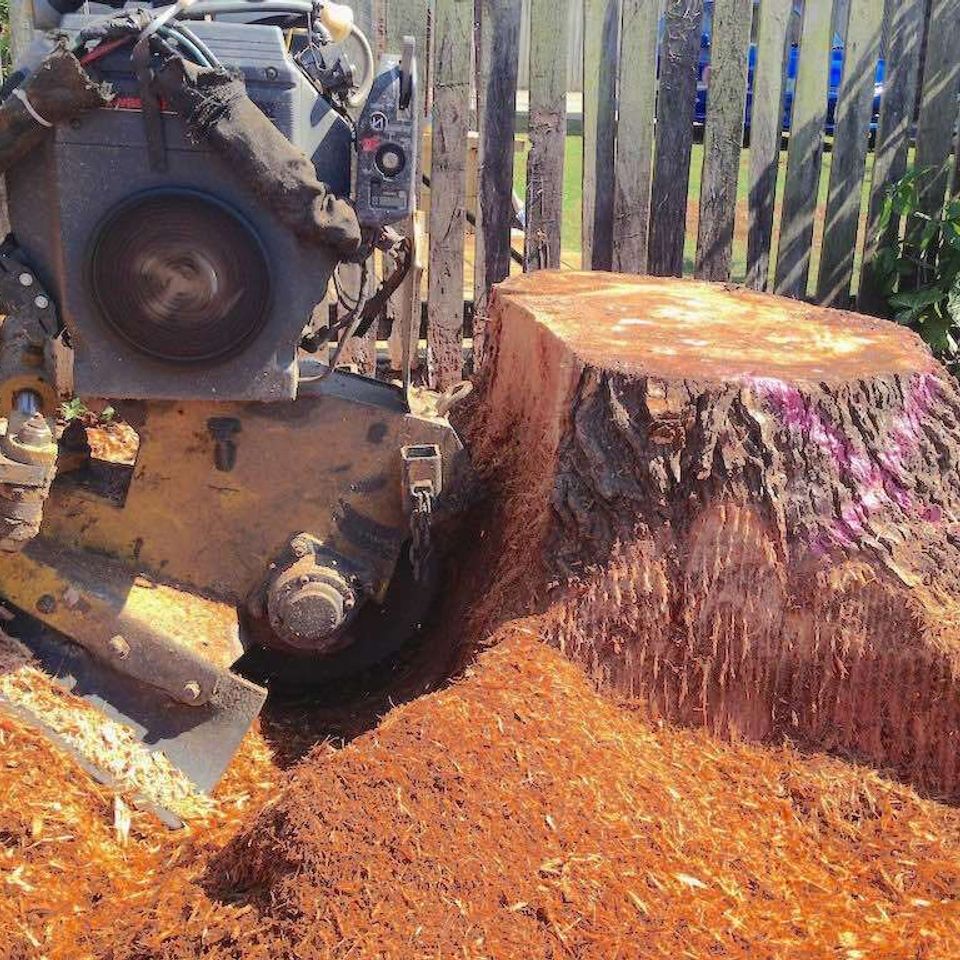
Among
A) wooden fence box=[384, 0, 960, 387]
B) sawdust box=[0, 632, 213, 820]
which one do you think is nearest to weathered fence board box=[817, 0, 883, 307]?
wooden fence box=[384, 0, 960, 387]

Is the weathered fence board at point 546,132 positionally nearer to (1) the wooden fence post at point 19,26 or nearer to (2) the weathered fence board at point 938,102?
(2) the weathered fence board at point 938,102

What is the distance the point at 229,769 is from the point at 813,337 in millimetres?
2010

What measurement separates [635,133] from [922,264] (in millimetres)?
1476

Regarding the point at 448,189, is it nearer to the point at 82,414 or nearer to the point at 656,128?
the point at 656,128

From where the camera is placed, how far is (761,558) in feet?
9.53

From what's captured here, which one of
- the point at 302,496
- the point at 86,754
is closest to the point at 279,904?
the point at 86,754

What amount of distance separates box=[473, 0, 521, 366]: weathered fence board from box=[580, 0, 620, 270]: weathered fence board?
0.32 metres

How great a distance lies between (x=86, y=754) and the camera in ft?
9.92

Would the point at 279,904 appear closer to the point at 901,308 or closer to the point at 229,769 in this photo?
the point at 229,769

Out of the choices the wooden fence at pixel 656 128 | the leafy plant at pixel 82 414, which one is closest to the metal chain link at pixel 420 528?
the wooden fence at pixel 656 128

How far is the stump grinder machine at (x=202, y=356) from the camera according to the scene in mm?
2811

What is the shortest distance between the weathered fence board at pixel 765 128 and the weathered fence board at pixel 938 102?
0.68 metres

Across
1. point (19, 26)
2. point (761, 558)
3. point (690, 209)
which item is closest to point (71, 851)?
point (761, 558)

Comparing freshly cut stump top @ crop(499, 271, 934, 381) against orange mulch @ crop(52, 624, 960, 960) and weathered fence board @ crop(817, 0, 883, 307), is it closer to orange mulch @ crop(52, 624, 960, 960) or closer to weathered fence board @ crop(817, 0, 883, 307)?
orange mulch @ crop(52, 624, 960, 960)
